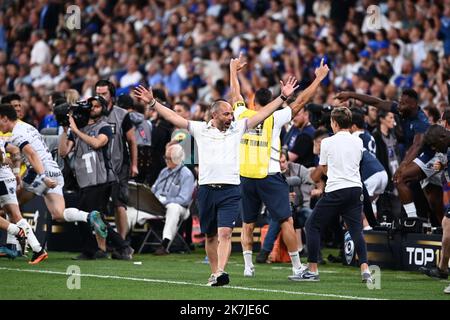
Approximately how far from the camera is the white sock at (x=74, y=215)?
16.0m

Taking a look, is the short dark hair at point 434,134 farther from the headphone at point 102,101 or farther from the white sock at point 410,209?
the headphone at point 102,101

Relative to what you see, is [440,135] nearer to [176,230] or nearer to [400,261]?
[400,261]

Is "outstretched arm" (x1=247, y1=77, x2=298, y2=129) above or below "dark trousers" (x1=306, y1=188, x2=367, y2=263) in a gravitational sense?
above

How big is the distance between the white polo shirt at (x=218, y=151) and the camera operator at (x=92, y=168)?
3.94 metres

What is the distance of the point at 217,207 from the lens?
40.8ft

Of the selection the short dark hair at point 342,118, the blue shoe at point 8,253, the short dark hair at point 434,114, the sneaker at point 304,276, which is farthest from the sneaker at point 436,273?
the blue shoe at point 8,253

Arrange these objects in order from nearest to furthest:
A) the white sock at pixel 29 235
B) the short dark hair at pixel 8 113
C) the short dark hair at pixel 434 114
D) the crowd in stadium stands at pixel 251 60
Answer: the white sock at pixel 29 235 → the short dark hair at pixel 8 113 → the short dark hair at pixel 434 114 → the crowd in stadium stands at pixel 251 60

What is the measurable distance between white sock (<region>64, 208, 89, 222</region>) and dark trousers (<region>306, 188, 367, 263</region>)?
387 cm

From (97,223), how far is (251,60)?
990 centimetres

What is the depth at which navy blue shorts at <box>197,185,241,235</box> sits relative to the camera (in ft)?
40.4

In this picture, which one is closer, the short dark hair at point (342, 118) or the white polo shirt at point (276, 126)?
the short dark hair at point (342, 118)

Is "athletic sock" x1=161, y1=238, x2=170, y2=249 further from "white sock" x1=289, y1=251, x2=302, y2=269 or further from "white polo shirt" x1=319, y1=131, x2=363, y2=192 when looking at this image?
"white polo shirt" x1=319, y1=131, x2=363, y2=192

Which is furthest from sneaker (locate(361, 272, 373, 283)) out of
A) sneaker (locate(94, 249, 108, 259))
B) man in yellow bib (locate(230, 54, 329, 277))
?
sneaker (locate(94, 249, 108, 259))

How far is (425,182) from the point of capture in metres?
16.2
